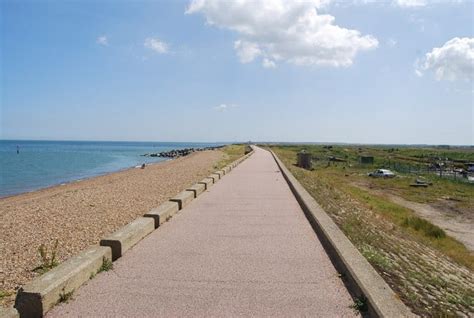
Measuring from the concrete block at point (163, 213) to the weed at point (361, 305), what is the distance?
14.6ft

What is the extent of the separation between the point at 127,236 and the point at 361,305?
139 inches

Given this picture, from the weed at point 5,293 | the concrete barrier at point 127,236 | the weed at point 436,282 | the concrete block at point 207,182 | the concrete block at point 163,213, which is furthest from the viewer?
the concrete block at point 207,182

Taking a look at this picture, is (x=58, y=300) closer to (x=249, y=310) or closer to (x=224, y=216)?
(x=249, y=310)

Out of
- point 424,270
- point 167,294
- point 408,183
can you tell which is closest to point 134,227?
point 167,294

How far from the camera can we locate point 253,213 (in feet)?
31.2

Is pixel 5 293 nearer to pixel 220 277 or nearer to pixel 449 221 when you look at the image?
pixel 220 277

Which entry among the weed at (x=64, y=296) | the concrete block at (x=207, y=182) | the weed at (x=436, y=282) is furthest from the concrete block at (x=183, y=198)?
the weed at (x=436, y=282)

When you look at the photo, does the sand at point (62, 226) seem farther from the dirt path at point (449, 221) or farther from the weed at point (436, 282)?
the dirt path at point (449, 221)

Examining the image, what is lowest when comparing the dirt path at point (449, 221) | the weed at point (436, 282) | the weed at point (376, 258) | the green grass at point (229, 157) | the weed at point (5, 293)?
the dirt path at point (449, 221)

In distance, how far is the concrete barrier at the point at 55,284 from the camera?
3928 mm

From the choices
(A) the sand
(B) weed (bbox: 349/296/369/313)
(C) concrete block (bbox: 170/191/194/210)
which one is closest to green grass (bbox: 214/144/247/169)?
(A) the sand

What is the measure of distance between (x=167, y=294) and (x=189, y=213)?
493cm

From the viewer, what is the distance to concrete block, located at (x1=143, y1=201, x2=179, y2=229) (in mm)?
7891

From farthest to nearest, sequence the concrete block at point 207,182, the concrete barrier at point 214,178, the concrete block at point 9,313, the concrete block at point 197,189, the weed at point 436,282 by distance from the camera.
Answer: the concrete barrier at point 214,178 → the concrete block at point 207,182 → the concrete block at point 197,189 → the weed at point 436,282 → the concrete block at point 9,313
